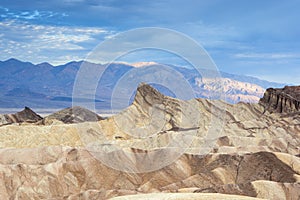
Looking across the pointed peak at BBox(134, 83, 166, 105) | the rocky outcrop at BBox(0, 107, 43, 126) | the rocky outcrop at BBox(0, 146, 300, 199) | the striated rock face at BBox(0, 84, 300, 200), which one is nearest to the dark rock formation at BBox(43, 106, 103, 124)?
the rocky outcrop at BBox(0, 107, 43, 126)

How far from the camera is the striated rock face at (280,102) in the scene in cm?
7969

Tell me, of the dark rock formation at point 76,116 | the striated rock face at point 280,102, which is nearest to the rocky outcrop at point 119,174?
the dark rock formation at point 76,116

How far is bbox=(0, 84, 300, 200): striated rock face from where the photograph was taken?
33.1 m

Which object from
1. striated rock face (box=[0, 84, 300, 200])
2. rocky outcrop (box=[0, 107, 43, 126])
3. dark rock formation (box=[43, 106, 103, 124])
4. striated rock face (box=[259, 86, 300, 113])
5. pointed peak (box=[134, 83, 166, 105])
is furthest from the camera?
rocky outcrop (box=[0, 107, 43, 126])

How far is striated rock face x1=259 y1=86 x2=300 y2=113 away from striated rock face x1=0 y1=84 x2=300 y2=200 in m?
19.9

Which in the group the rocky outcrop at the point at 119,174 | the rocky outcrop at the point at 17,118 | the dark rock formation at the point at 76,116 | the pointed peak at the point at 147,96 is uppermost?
the pointed peak at the point at 147,96

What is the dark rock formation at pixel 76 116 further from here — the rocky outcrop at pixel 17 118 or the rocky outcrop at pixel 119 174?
the rocky outcrop at pixel 119 174

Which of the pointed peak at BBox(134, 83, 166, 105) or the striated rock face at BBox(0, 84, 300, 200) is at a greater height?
the pointed peak at BBox(134, 83, 166, 105)

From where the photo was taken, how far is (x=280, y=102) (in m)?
81.0

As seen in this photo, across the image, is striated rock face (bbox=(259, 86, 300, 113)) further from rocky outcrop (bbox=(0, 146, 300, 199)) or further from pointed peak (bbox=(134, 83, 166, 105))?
rocky outcrop (bbox=(0, 146, 300, 199))

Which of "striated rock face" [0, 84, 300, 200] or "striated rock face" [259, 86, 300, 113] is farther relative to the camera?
"striated rock face" [259, 86, 300, 113]

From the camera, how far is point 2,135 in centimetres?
5194

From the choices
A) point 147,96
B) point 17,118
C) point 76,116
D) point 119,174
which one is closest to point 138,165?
point 119,174

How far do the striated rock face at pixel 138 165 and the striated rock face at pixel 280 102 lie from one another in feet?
65.1
